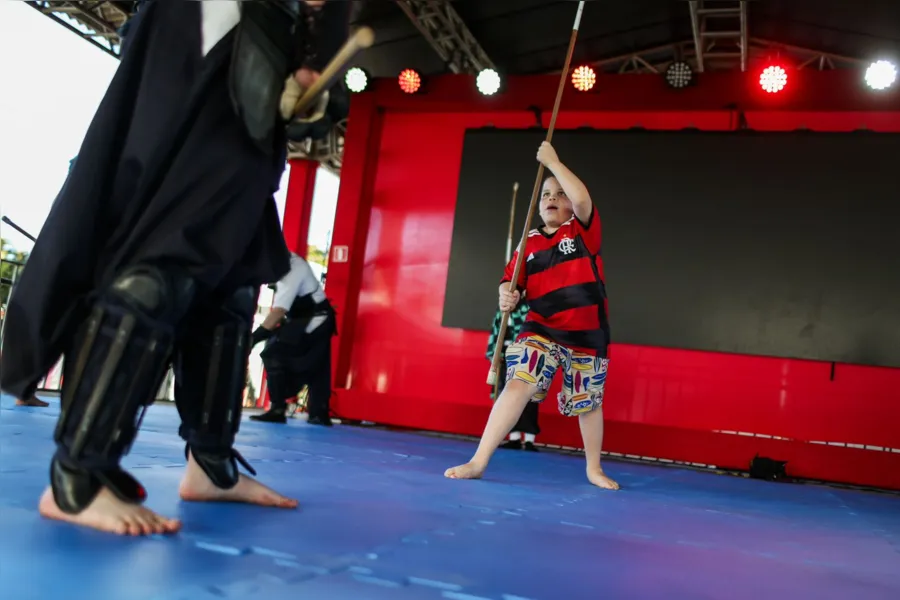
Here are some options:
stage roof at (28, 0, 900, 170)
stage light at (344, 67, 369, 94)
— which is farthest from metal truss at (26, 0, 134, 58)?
stage light at (344, 67, 369, 94)

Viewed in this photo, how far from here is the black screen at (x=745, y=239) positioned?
5676 millimetres

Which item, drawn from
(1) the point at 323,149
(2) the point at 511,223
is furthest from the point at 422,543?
(1) the point at 323,149

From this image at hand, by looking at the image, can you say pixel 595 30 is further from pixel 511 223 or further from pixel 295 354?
pixel 295 354

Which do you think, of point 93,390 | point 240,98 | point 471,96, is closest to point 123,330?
point 93,390

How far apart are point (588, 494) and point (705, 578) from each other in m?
1.40

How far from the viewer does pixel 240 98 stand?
145 cm

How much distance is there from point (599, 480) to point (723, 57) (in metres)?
8.65

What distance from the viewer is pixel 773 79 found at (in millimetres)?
5855

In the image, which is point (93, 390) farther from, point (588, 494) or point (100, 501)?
point (588, 494)

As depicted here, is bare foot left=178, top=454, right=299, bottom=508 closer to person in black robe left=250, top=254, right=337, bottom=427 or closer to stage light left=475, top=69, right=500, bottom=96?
person in black robe left=250, top=254, right=337, bottom=427

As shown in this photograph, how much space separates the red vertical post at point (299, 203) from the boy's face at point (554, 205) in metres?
9.08

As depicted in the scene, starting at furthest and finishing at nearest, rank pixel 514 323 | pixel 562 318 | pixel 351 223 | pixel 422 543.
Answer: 1. pixel 351 223
2. pixel 514 323
3. pixel 562 318
4. pixel 422 543

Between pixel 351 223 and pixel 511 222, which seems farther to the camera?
pixel 351 223

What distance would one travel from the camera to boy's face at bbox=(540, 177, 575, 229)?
3.25m
